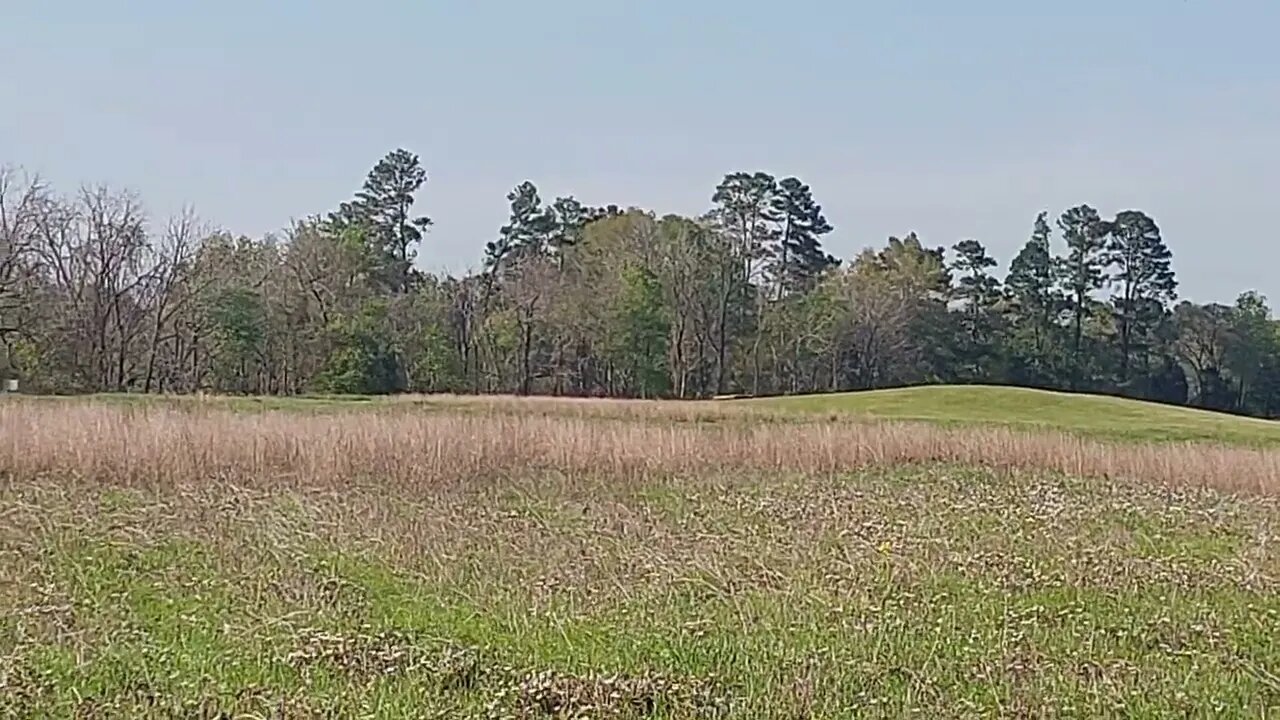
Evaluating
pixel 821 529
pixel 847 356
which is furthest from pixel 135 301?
pixel 821 529

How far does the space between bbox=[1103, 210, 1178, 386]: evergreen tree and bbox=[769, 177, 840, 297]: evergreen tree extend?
36.0 feet

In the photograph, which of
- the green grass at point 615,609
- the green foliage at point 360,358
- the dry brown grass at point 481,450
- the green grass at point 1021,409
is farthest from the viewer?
the green foliage at point 360,358

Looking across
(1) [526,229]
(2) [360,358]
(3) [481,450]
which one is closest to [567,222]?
(1) [526,229]

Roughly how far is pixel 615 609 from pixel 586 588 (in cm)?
46

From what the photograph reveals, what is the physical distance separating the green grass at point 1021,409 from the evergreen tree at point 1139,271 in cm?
1557

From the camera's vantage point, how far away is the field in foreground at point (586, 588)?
12.9 ft

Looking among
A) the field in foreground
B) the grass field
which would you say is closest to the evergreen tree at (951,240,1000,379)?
the grass field

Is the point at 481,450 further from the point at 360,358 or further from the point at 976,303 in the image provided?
the point at 976,303

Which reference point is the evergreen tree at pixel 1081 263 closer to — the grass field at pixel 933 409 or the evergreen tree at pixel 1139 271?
the evergreen tree at pixel 1139 271

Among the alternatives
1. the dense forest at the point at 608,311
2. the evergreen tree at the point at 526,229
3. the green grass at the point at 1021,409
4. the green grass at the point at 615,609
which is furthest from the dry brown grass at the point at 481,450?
the evergreen tree at the point at 526,229

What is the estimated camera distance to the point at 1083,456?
13914 millimetres

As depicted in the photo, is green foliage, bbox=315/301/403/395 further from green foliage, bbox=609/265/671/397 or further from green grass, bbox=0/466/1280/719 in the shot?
green grass, bbox=0/466/1280/719

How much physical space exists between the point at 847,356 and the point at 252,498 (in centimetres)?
3616

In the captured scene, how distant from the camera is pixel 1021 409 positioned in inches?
1139
